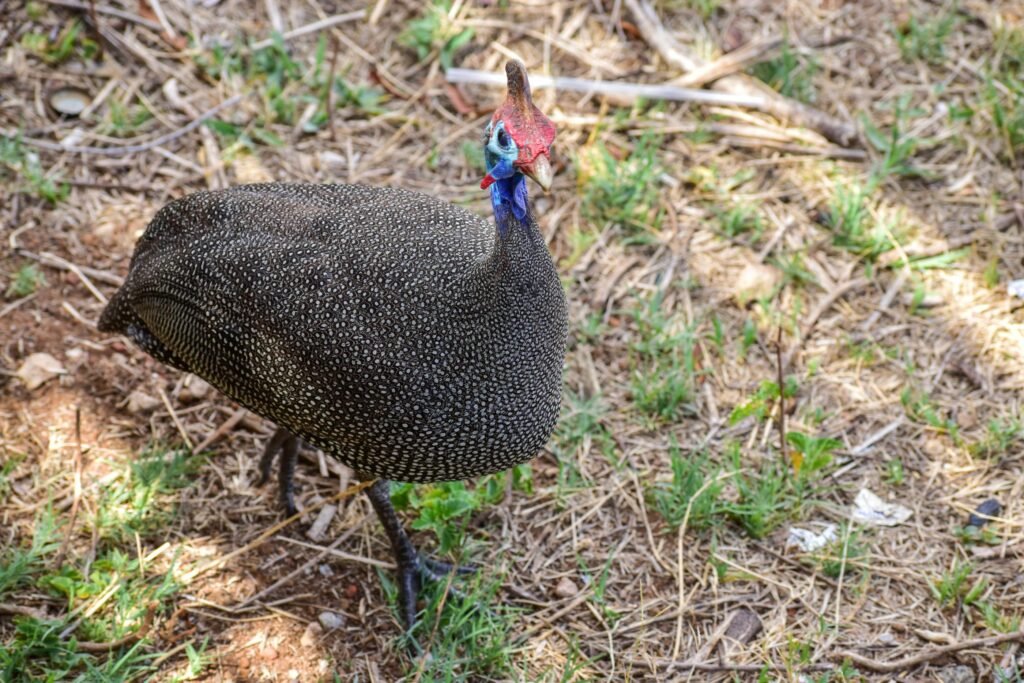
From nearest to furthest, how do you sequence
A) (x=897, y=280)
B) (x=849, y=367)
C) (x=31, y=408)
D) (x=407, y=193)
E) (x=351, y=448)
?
1. (x=351, y=448)
2. (x=407, y=193)
3. (x=31, y=408)
4. (x=849, y=367)
5. (x=897, y=280)

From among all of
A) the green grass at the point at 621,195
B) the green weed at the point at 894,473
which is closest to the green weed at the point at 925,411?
the green weed at the point at 894,473

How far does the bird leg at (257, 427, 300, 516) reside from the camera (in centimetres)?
318

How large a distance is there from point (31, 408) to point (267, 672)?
4.05 ft

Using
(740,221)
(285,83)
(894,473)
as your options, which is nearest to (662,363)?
(740,221)

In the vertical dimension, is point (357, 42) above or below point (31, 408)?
above

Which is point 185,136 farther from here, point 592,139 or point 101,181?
point 592,139

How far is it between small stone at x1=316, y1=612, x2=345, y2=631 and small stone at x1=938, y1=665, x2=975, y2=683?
5.51 ft

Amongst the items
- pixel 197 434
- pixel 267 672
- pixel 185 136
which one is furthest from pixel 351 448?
pixel 185 136

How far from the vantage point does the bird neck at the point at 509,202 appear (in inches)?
94.4

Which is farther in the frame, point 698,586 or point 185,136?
point 185,136

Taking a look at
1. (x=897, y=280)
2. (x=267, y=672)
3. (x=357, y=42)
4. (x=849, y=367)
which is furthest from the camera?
(x=357, y=42)

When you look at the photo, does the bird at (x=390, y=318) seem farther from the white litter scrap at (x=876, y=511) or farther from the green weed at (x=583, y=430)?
the white litter scrap at (x=876, y=511)

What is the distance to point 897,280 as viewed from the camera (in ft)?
12.8

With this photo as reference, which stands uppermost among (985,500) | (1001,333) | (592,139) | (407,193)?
(407,193)
